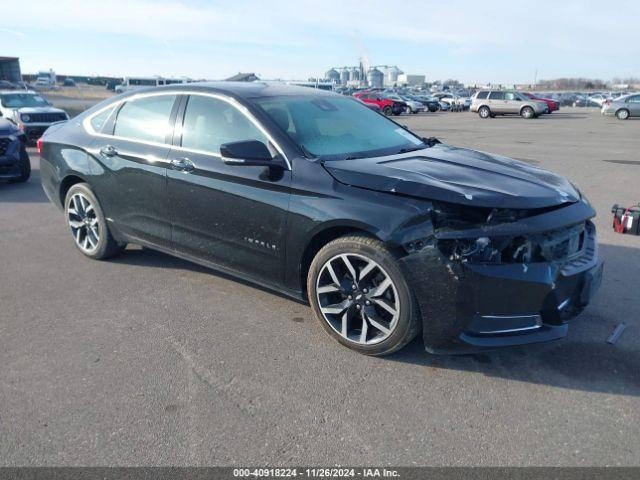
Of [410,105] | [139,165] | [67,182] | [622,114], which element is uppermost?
[410,105]

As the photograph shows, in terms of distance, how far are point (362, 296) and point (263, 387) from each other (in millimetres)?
845

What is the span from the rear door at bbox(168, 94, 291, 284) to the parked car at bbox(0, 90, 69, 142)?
528 inches

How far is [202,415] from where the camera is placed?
2980mm

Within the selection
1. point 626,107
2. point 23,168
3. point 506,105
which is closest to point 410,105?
point 506,105

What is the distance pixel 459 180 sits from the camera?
3492mm

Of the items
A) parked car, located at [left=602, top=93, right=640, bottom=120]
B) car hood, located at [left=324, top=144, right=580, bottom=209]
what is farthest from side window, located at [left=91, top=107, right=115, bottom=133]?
parked car, located at [left=602, top=93, right=640, bottom=120]

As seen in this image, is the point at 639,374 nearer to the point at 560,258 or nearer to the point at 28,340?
the point at 560,258

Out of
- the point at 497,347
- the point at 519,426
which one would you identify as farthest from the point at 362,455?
the point at 497,347

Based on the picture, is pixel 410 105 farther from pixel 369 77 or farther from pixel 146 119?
pixel 369 77

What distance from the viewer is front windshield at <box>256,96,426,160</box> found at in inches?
160

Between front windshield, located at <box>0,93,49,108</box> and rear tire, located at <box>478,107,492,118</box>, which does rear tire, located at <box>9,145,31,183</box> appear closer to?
front windshield, located at <box>0,93,49,108</box>

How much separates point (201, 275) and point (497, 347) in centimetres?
285

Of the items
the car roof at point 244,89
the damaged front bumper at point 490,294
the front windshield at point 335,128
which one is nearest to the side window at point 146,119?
the car roof at point 244,89

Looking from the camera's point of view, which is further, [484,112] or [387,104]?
[387,104]
